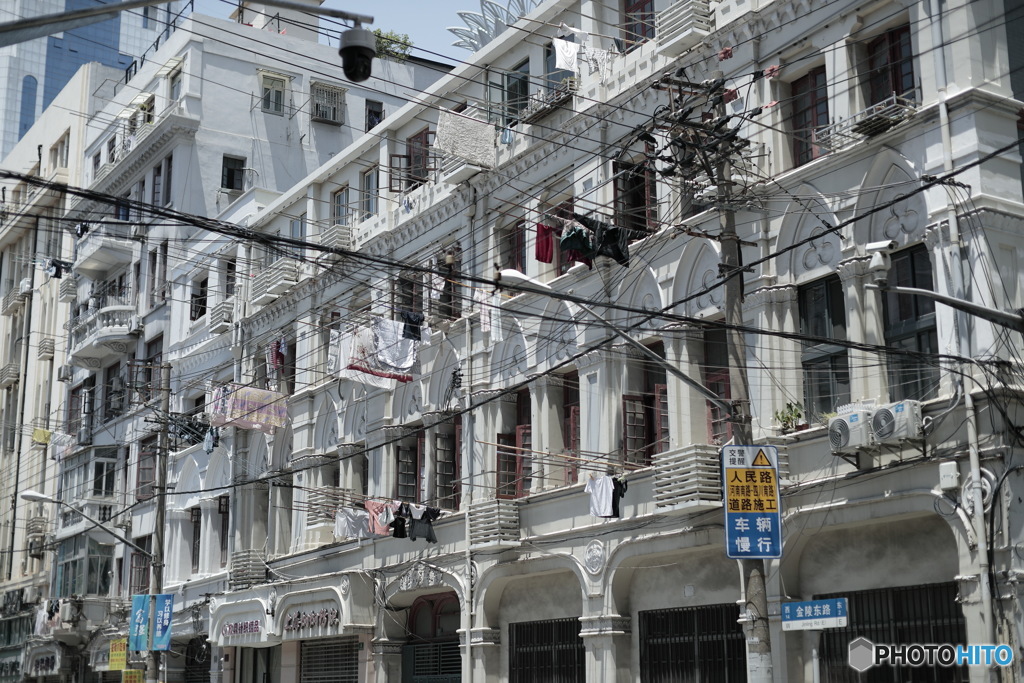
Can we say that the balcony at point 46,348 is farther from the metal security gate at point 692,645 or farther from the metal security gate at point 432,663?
the metal security gate at point 692,645

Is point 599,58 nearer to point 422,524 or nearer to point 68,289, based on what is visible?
point 422,524

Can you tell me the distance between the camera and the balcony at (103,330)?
170ft

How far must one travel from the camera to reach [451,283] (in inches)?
1236

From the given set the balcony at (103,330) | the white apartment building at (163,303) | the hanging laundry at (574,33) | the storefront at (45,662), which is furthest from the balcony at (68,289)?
the hanging laundry at (574,33)

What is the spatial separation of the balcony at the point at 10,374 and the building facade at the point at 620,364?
25396mm

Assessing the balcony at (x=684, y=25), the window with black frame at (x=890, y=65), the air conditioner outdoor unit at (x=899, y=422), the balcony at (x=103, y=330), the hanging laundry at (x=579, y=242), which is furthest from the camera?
the balcony at (x=103, y=330)

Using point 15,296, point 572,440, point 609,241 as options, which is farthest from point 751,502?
point 15,296

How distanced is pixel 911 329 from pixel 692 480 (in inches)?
179

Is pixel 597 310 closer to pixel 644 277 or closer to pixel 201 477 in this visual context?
pixel 644 277

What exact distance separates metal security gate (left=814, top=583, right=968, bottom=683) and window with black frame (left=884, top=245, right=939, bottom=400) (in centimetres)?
307

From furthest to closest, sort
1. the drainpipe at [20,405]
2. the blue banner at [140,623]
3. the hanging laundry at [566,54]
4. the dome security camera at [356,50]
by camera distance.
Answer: the drainpipe at [20,405] → the blue banner at [140,623] → the hanging laundry at [566,54] → the dome security camera at [356,50]

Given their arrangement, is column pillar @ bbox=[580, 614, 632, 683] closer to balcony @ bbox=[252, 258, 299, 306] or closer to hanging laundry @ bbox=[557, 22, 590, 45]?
hanging laundry @ bbox=[557, 22, 590, 45]

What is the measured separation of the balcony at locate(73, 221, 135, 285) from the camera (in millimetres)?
53469

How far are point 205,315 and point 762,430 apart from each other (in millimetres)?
27571
